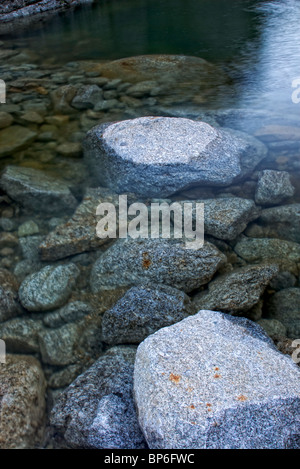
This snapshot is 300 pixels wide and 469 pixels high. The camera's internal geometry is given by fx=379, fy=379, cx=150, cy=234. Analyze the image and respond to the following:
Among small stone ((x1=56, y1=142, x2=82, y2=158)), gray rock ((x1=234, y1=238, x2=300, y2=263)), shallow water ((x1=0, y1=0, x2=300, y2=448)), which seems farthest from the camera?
small stone ((x1=56, y1=142, x2=82, y2=158))

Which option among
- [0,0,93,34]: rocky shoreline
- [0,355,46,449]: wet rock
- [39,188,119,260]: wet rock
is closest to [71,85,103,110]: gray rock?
[39,188,119,260]: wet rock

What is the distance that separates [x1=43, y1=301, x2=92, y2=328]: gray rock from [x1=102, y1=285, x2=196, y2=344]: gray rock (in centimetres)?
33

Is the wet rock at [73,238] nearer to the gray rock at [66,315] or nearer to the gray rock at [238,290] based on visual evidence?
the gray rock at [66,315]

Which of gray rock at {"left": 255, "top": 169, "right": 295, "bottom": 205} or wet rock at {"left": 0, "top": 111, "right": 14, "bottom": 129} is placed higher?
wet rock at {"left": 0, "top": 111, "right": 14, "bottom": 129}

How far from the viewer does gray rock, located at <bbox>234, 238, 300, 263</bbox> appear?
329 centimetres

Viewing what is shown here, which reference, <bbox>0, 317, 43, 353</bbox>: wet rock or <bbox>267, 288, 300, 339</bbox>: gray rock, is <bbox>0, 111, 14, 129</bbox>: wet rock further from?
<bbox>267, 288, 300, 339</bbox>: gray rock

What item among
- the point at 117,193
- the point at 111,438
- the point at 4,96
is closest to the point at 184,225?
the point at 117,193

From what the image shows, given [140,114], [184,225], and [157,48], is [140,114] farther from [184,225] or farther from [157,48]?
[157,48]

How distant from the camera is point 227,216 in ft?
11.5

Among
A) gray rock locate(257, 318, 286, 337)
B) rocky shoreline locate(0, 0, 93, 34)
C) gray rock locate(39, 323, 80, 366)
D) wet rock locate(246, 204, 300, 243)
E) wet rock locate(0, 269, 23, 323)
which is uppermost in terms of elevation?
rocky shoreline locate(0, 0, 93, 34)

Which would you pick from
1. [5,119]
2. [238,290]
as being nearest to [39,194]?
[5,119]

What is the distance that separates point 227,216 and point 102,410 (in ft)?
6.67

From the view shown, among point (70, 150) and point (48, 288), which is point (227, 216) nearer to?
point (48, 288)

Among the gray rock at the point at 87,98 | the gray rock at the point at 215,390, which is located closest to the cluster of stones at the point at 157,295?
the gray rock at the point at 215,390
